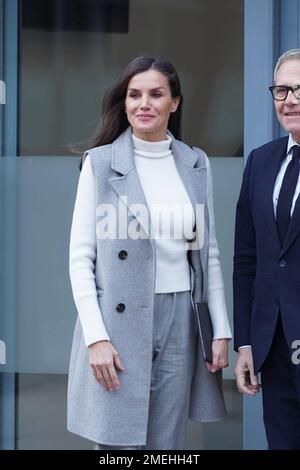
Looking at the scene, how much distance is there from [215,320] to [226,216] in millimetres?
1034

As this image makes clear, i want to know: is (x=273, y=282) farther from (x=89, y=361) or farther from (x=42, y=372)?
(x=42, y=372)

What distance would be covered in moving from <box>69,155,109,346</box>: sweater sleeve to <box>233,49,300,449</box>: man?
0.47 metres

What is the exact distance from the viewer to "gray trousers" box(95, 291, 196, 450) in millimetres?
2709

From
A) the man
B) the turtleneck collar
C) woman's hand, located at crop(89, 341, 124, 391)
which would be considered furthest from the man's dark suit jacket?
woman's hand, located at crop(89, 341, 124, 391)

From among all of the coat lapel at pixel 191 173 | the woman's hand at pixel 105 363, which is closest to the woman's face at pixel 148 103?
the coat lapel at pixel 191 173

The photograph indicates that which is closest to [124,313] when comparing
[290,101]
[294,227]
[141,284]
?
[141,284]

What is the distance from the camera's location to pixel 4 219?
398cm

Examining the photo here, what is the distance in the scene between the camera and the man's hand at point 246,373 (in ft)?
9.18

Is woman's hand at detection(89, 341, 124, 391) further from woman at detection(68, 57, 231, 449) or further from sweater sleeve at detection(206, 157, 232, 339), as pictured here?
sweater sleeve at detection(206, 157, 232, 339)

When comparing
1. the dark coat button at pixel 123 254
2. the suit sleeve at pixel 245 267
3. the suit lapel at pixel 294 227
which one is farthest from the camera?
the suit sleeve at pixel 245 267

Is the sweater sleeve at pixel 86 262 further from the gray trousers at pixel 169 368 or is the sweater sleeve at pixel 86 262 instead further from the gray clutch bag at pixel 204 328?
the gray clutch bag at pixel 204 328

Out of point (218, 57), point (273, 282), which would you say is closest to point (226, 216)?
point (218, 57)

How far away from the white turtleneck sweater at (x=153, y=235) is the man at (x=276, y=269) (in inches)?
5.3

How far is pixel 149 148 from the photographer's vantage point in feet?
9.22
